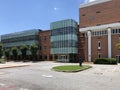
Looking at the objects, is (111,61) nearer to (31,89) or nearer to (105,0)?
(105,0)

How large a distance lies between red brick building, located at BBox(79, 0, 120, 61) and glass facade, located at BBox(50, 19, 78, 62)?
2972 mm

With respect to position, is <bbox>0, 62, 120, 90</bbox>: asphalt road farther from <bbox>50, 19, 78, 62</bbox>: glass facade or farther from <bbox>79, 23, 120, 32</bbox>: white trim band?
<bbox>50, 19, 78, 62</bbox>: glass facade

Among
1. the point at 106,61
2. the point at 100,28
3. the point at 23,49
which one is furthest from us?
the point at 23,49

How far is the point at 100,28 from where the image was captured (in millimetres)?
41719

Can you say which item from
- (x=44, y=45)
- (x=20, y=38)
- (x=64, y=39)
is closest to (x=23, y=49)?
(x=20, y=38)

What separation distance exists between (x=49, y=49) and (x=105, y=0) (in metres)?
23.8

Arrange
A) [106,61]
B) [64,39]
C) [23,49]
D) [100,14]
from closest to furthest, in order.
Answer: [106,61] < [100,14] < [64,39] < [23,49]

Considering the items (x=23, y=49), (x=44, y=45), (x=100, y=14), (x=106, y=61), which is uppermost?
(x=100, y=14)

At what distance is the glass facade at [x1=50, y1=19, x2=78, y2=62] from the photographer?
4522 cm

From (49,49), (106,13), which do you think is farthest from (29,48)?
(106,13)

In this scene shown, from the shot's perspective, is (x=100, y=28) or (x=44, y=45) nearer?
(x=100, y=28)

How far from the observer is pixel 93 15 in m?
45.3

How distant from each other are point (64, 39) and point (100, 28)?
11.1 m

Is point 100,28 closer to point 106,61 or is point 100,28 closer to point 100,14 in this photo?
point 100,14
